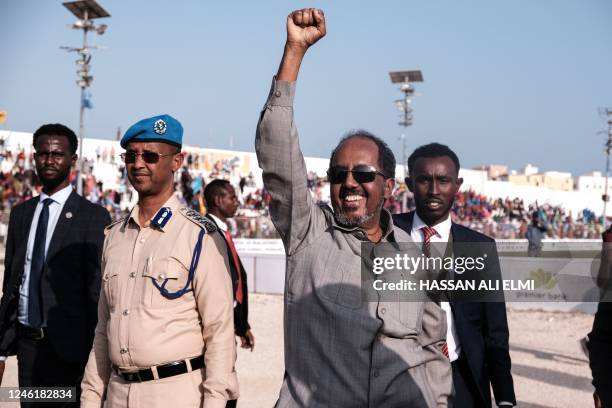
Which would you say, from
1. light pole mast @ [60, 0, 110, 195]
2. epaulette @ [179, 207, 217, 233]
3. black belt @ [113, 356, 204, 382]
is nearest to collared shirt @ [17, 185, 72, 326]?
epaulette @ [179, 207, 217, 233]

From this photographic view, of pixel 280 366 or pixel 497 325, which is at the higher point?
pixel 497 325

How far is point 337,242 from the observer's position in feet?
7.84

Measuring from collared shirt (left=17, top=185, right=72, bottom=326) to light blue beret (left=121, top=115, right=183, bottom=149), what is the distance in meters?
1.19

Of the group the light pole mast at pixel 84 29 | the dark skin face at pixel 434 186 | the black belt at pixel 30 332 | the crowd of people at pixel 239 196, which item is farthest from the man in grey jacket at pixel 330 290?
the light pole mast at pixel 84 29

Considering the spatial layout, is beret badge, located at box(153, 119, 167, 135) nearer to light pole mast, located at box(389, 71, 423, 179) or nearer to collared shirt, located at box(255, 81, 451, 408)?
collared shirt, located at box(255, 81, 451, 408)

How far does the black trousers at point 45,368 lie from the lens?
3.93 meters

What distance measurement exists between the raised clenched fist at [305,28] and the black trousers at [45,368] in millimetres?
2487

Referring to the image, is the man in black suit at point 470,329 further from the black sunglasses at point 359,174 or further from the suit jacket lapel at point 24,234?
the suit jacket lapel at point 24,234

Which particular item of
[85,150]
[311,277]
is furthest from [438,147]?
[85,150]

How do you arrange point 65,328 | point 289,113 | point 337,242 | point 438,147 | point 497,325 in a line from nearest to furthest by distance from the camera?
1. point 289,113
2. point 337,242
3. point 497,325
4. point 65,328
5. point 438,147

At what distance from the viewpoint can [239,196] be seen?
105 ft

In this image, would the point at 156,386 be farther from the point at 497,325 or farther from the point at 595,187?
the point at 595,187

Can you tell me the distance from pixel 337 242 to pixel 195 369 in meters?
0.90
